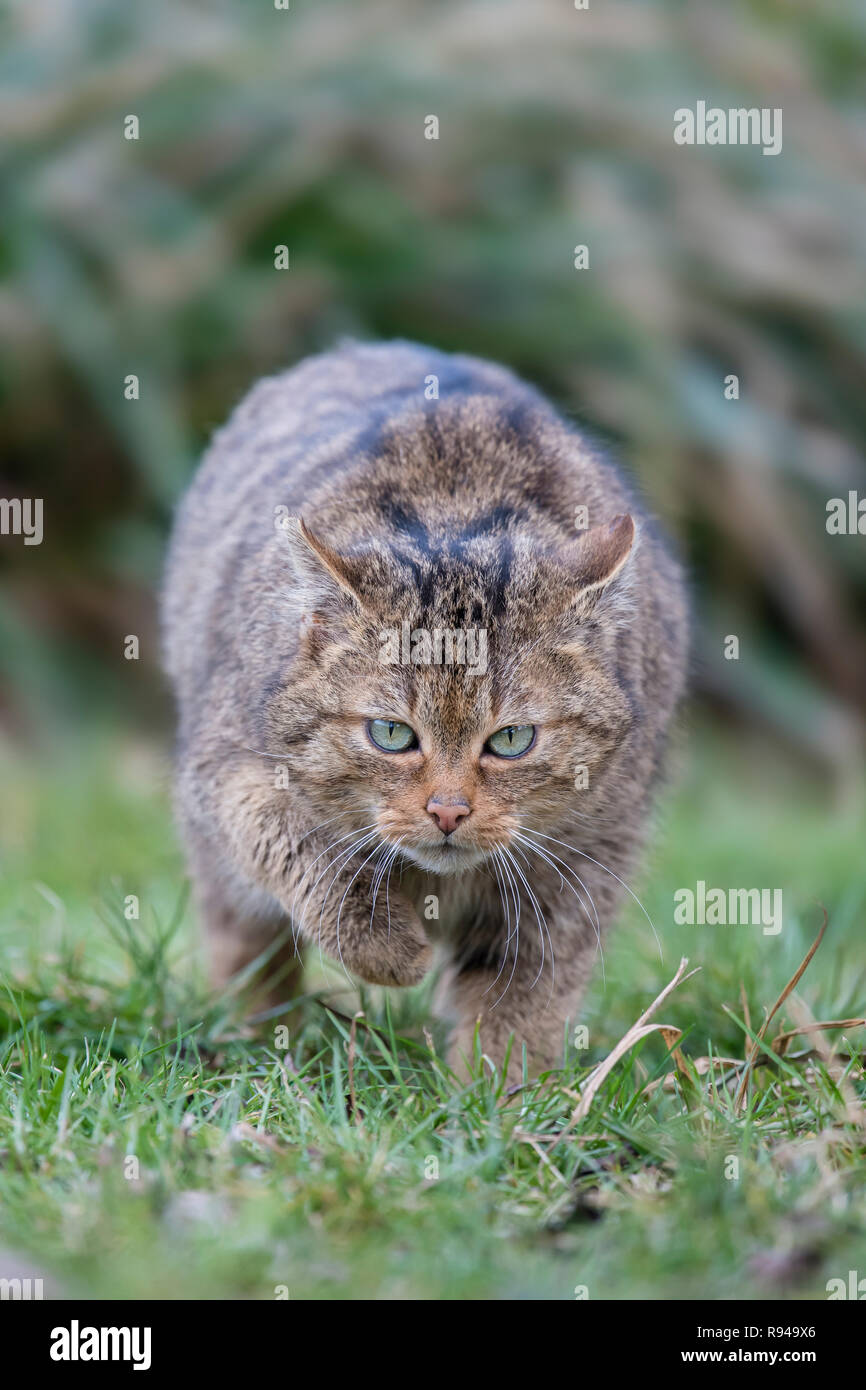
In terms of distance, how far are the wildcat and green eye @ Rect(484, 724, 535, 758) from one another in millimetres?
11

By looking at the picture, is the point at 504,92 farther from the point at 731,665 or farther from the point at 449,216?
the point at 731,665

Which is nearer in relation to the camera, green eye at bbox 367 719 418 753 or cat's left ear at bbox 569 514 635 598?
green eye at bbox 367 719 418 753

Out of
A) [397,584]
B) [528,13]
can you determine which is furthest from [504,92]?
[397,584]

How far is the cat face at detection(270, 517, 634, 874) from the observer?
4012mm

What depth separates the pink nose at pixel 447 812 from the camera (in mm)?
3936

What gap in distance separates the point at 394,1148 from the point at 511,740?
3.43 feet

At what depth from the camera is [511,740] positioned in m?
4.09

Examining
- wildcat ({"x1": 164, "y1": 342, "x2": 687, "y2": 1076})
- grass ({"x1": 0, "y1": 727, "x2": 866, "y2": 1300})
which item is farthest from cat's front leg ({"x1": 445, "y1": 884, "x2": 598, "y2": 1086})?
grass ({"x1": 0, "y1": 727, "x2": 866, "y2": 1300})
